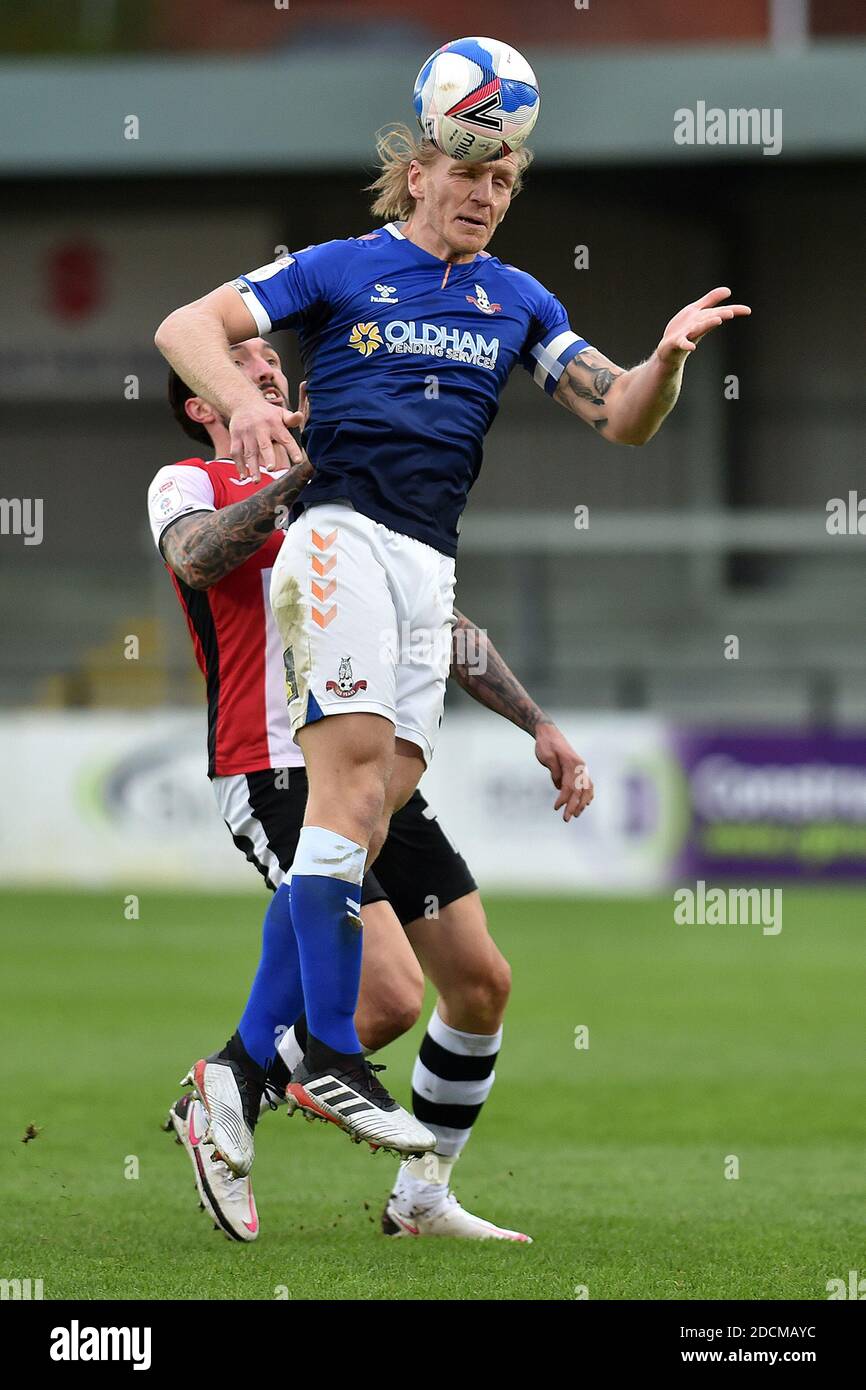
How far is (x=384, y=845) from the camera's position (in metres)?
5.58

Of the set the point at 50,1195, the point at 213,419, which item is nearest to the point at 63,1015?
the point at 50,1195

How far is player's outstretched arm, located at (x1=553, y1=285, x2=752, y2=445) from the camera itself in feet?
15.5

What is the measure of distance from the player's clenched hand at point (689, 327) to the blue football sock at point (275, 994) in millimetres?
1665

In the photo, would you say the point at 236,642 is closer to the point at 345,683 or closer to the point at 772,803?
the point at 345,683

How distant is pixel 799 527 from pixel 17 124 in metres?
8.78

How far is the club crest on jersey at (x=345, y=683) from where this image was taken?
4715 millimetres

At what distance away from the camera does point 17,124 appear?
68.9ft

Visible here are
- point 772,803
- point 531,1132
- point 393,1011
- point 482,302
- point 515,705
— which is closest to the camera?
point 482,302

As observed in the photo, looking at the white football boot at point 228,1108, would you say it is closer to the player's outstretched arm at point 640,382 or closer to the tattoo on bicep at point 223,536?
the tattoo on bicep at point 223,536

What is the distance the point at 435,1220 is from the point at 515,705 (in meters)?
1.41

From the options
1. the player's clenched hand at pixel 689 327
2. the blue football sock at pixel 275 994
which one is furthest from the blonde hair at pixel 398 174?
the blue football sock at pixel 275 994

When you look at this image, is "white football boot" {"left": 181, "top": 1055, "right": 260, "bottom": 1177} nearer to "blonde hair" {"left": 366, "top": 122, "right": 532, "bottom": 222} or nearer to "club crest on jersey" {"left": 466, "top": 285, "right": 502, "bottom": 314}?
"club crest on jersey" {"left": 466, "top": 285, "right": 502, "bottom": 314}

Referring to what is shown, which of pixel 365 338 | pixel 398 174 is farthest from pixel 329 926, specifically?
pixel 398 174

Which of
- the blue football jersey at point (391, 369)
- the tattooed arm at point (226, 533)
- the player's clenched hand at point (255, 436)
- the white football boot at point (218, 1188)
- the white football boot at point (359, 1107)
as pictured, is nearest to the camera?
the player's clenched hand at point (255, 436)
